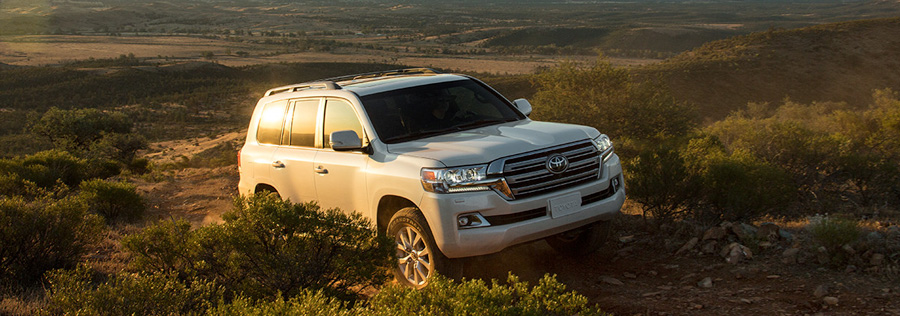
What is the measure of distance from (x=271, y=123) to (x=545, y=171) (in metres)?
3.16

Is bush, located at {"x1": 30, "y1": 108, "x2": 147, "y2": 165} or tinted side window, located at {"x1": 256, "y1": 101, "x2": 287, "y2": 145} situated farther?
bush, located at {"x1": 30, "y1": 108, "x2": 147, "y2": 165}

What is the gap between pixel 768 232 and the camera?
611 cm

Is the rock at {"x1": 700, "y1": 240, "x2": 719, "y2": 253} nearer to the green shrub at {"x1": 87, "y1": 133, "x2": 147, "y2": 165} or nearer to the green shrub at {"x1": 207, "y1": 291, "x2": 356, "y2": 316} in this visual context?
the green shrub at {"x1": 207, "y1": 291, "x2": 356, "y2": 316}

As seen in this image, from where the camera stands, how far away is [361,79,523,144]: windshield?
232 inches

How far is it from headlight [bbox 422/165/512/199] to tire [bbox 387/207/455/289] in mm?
358

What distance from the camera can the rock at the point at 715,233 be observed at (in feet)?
20.2

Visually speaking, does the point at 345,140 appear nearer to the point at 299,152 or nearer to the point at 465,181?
the point at 299,152

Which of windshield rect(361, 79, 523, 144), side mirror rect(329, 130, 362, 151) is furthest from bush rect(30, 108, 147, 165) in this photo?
side mirror rect(329, 130, 362, 151)

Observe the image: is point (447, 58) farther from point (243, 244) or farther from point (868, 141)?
point (243, 244)

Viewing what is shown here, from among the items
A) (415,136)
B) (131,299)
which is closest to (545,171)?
(415,136)

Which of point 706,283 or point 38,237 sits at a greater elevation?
point 38,237

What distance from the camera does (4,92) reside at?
5631 centimetres

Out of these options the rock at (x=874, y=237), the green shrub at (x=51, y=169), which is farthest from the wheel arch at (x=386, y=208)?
the green shrub at (x=51, y=169)

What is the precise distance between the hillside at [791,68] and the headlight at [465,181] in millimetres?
33316
